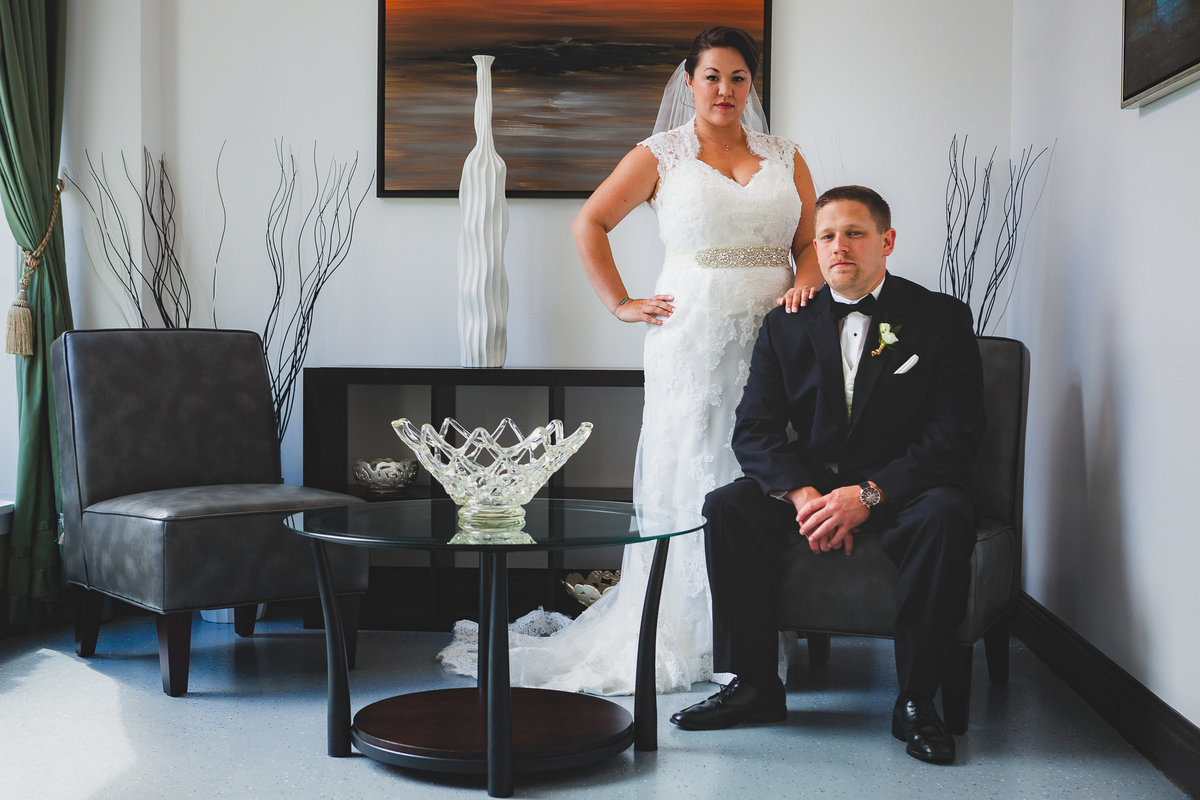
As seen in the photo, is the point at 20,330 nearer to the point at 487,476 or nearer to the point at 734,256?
the point at 487,476

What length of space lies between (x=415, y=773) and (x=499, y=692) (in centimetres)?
34

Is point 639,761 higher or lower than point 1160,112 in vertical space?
lower

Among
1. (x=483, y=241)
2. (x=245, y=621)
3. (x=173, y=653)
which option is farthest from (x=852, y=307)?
(x=245, y=621)

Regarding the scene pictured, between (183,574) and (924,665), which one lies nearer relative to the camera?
(924,665)

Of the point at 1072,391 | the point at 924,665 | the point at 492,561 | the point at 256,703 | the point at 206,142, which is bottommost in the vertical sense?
the point at 256,703

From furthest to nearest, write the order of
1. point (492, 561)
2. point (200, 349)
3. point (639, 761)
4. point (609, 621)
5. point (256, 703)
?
point (200, 349) < point (609, 621) < point (256, 703) < point (639, 761) < point (492, 561)

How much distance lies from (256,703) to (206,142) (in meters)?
2.10

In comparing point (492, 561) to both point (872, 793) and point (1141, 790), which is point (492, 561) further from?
point (1141, 790)

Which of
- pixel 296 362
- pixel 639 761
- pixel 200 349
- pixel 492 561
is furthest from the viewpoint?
pixel 296 362

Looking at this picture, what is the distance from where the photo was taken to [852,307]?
2588 millimetres

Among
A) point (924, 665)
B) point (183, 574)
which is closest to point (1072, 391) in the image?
point (924, 665)

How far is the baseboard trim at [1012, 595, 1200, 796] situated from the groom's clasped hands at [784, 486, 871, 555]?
69 cm

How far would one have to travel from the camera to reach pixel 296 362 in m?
3.83

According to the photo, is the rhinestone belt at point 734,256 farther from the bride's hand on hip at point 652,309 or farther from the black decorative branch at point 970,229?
the black decorative branch at point 970,229
